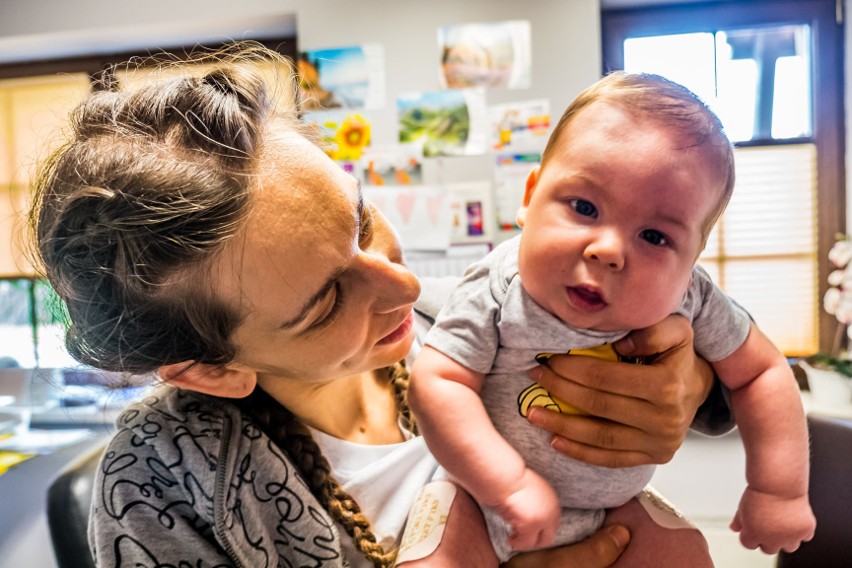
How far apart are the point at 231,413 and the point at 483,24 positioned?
249cm

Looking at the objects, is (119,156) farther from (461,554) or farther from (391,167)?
(391,167)

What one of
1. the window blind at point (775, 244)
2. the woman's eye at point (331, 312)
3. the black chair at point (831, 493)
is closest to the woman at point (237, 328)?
the woman's eye at point (331, 312)

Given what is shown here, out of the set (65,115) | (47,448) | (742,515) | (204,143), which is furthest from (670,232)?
(47,448)

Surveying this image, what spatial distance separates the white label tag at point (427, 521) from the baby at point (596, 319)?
0.13 feet

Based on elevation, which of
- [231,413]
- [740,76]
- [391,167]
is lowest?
Answer: [231,413]

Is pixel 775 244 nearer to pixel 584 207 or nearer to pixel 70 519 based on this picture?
pixel 584 207

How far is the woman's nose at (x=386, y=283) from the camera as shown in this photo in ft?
2.56

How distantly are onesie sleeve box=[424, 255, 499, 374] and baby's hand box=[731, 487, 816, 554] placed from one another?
17.0 inches

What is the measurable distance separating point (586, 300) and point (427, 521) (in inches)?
14.7

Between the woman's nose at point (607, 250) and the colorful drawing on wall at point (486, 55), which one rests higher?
the colorful drawing on wall at point (486, 55)

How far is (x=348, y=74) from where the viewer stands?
2.93m

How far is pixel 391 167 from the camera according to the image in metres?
2.97

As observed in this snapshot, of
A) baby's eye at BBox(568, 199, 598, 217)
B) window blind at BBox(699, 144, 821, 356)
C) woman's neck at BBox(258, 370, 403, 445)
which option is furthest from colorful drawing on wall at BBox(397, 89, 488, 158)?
Answer: baby's eye at BBox(568, 199, 598, 217)

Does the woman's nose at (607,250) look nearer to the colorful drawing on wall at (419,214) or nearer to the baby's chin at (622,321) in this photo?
the baby's chin at (622,321)
